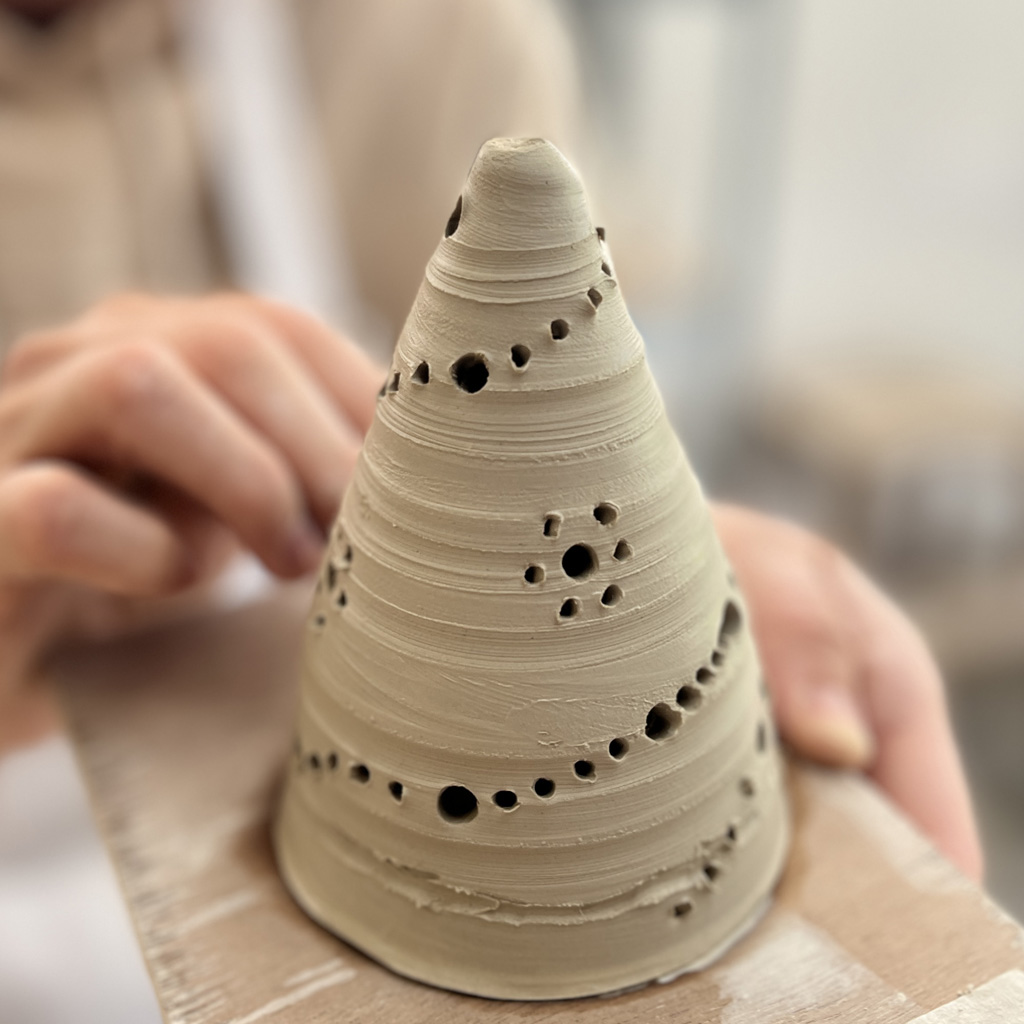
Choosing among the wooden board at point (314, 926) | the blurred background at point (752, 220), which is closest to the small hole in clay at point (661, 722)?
the wooden board at point (314, 926)

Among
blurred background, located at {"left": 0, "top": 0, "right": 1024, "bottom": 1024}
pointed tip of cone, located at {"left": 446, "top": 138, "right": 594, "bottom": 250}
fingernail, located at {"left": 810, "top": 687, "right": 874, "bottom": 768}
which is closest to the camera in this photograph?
pointed tip of cone, located at {"left": 446, "top": 138, "right": 594, "bottom": 250}

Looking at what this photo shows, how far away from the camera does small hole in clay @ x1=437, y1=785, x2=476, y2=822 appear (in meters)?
0.42

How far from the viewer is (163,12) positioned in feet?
3.90

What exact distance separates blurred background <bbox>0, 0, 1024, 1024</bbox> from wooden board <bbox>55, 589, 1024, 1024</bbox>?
288 millimetres

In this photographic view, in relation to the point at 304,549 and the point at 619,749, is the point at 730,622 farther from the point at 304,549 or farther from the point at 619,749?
the point at 304,549

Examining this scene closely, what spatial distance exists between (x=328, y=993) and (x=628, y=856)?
0.13 m

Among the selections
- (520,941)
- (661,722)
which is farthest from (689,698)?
(520,941)

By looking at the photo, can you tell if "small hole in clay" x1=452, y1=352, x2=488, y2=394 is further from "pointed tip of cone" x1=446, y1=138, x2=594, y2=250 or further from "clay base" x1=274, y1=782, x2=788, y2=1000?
"clay base" x1=274, y1=782, x2=788, y2=1000

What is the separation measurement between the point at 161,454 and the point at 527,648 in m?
0.29

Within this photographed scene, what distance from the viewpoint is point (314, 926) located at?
468 millimetres

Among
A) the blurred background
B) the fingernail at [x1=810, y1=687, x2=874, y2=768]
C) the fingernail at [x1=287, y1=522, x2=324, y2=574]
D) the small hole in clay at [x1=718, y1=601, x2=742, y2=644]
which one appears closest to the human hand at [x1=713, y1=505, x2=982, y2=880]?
the fingernail at [x1=810, y1=687, x2=874, y2=768]

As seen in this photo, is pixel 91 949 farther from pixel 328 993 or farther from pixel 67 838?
pixel 328 993

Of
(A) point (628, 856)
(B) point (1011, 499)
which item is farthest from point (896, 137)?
(A) point (628, 856)

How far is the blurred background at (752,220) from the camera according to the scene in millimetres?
1232
